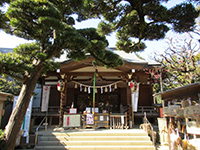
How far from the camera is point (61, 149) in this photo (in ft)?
21.6

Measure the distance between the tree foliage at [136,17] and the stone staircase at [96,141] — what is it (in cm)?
426

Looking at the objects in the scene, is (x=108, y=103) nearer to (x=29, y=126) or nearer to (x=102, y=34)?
(x=29, y=126)

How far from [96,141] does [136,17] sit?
5.84 meters

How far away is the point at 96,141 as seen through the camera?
23.2 feet

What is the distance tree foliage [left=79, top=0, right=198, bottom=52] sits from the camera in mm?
5379

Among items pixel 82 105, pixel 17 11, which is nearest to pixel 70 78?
pixel 82 105

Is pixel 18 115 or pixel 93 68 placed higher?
pixel 93 68

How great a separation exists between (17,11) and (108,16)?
11.1 ft

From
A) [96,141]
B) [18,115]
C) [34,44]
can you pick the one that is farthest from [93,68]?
[18,115]

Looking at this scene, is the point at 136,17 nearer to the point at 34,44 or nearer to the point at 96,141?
the point at 34,44

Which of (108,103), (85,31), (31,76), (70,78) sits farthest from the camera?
(108,103)

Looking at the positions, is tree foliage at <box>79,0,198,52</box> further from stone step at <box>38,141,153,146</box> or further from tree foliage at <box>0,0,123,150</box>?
stone step at <box>38,141,153,146</box>

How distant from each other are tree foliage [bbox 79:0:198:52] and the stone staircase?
4.26 metres

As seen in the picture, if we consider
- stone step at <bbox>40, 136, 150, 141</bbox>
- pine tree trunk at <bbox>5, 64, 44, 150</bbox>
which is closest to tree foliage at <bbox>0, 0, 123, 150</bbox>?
pine tree trunk at <bbox>5, 64, 44, 150</bbox>
